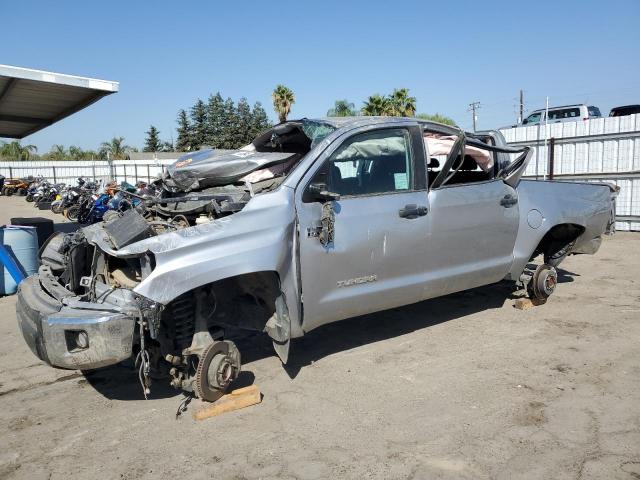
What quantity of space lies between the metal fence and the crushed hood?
26759 millimetres

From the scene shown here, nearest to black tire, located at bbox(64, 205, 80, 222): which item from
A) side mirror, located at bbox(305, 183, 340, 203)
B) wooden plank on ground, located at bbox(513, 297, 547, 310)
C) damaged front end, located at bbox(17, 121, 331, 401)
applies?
damaged front end, located at bbox(17, 121, 331, 401)

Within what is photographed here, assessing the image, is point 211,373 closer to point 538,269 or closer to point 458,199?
point 458,199

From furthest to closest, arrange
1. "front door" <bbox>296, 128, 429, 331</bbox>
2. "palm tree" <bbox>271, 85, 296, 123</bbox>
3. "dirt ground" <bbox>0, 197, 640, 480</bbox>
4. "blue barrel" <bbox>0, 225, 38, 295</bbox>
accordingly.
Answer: "palm tree" <bbox>271, 85, 296, 123</bbox>, "blue barrel" <bbox>0, 225, 38, 295</bbox>, "front door" <bbox>296, 128, 429, 331</bbox>, "dirt ground" <bbox>0, 197, 640, 480</bbox>

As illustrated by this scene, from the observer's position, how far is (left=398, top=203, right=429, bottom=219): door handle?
4.42 m

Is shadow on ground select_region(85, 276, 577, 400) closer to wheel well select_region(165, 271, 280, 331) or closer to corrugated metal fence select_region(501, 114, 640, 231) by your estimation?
wheel well select_region(165, 271, 280, 331)

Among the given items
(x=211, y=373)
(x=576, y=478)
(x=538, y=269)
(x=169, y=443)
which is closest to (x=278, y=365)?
(x=211, y=373)

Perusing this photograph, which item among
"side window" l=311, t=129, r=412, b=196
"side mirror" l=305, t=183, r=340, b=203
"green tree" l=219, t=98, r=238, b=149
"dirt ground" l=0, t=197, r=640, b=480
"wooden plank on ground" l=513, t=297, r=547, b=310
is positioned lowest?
"dirt ground" l=0, t=197, r=640, b=480

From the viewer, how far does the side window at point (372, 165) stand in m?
4.36

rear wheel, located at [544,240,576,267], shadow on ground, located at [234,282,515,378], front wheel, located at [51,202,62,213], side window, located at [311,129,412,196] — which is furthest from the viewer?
front wheel, located at [51,202,62,213]

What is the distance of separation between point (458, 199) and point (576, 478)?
2560 millimetres

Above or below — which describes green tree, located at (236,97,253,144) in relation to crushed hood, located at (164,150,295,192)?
above

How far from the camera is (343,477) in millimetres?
2961

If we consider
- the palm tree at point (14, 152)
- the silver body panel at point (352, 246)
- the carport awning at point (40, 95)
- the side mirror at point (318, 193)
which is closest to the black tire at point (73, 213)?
the carport awning at point (40, 95)

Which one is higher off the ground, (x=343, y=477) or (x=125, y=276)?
(x=125, y=276)
